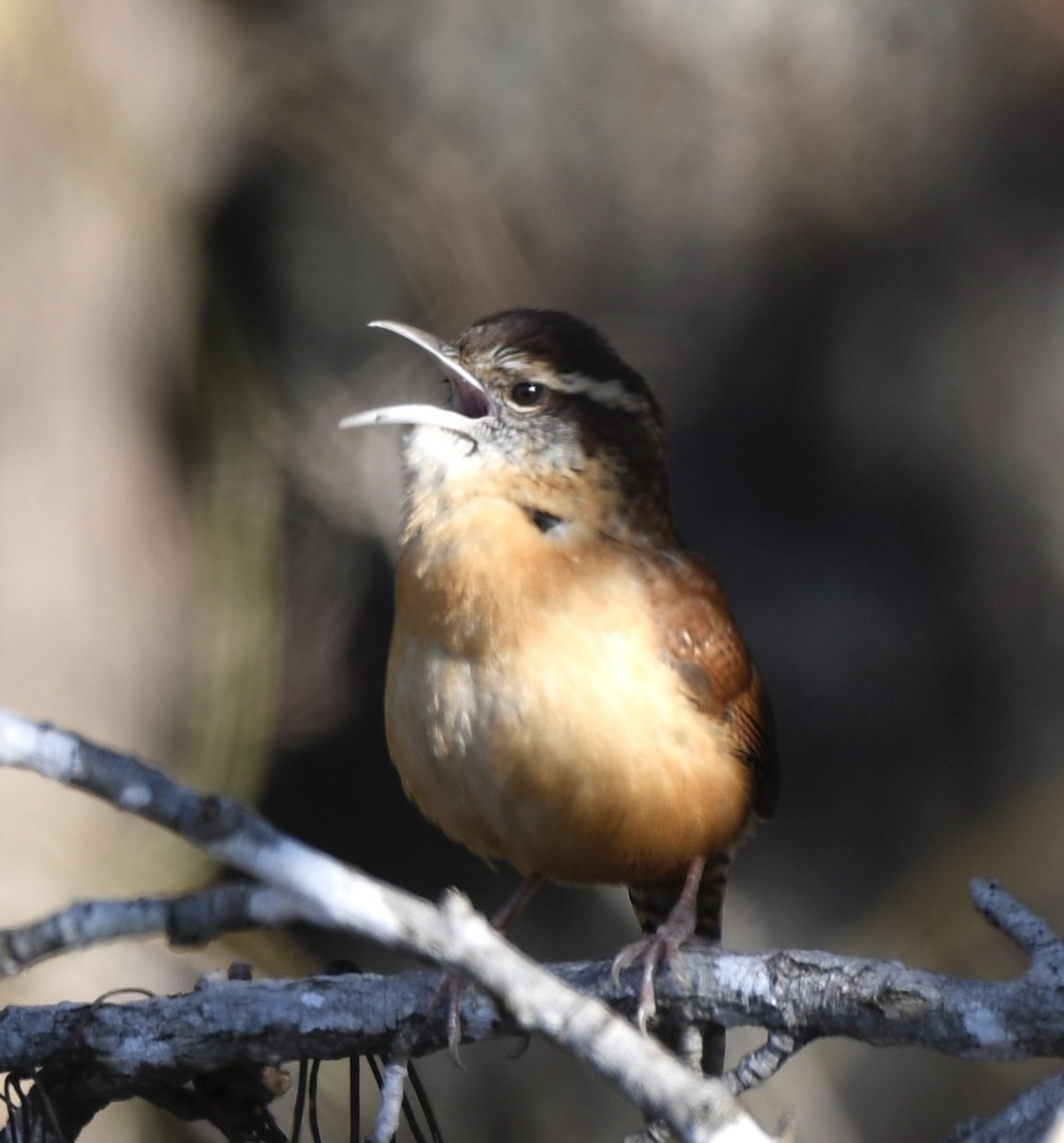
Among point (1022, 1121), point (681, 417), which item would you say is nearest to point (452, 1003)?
point (1022, 1121)

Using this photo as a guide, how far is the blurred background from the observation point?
5.16m

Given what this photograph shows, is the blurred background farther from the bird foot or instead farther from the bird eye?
the bird foot

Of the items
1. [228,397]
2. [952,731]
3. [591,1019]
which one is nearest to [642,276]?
[228,397]

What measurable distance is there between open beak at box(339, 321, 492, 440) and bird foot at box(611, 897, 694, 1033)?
3.37ft

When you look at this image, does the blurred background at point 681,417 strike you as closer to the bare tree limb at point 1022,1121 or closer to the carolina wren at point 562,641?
the carolina wren at point 562,641

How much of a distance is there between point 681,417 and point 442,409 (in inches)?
87.8

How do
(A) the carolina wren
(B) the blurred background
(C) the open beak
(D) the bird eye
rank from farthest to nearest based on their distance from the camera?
1. (B) the blurred background
2. (D) the bird eye
3. (C) the open beak
4. (A) the carolina wren

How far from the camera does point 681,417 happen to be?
529 cm

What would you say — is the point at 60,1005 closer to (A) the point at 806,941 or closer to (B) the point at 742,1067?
(B) the point at 742,1067

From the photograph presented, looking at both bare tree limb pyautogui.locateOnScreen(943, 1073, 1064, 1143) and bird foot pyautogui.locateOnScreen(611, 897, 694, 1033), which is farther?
bird foot pyautogui.locateOnScreen(611, 897, 694, 1033)

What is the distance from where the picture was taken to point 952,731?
5.31 metres

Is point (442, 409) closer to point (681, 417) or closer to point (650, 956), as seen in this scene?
point (650, 956)

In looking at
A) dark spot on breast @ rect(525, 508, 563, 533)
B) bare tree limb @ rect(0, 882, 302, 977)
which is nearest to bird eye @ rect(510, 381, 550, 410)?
dark spot on breast @ rect(525, 508, 563, 533)

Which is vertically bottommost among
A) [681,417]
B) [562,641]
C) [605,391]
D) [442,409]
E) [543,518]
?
[562,641]
